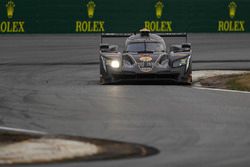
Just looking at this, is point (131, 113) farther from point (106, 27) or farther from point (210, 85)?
point (106, 27)

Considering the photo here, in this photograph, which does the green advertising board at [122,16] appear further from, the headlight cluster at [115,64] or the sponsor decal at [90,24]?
the headlight cluster at [115,64]

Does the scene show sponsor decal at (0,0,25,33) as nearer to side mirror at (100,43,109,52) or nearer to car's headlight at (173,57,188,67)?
side mirror at (100,43,109,52)

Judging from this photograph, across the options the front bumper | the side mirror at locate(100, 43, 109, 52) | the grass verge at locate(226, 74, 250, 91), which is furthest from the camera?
the side mirror at locate(100, 43, 109, 52)

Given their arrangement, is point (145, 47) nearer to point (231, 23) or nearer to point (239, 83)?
point (239, 83)

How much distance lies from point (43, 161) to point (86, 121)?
165 inches

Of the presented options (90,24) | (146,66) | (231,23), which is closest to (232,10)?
(231,23)

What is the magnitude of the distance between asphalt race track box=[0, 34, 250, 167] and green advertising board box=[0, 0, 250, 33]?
347 inches

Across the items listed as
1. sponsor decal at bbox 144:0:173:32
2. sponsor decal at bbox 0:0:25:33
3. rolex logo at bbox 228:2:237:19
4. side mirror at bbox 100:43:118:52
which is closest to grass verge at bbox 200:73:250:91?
side mirror at bbox 100:43:118:52

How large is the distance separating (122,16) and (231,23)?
4903 mm

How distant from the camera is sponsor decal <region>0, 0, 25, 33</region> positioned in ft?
121

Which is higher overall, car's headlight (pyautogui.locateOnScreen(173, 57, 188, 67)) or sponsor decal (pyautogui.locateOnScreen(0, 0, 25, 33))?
car's headlight (pyautogui.locateOnScreen(173, 57, 188, 67))

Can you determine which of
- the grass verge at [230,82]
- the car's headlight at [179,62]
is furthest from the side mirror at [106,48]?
the grass verge at [230,82]

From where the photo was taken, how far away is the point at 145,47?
22.4m

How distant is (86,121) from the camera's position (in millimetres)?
15031
